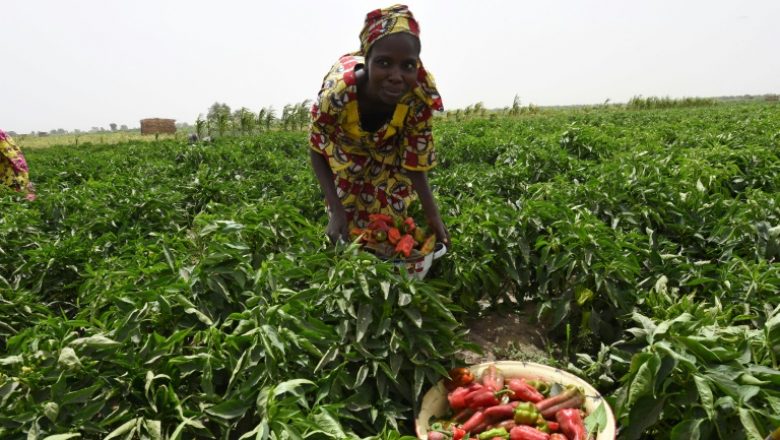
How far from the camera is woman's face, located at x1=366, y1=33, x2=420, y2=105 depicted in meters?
2.19

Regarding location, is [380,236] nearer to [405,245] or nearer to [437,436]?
[405,245]

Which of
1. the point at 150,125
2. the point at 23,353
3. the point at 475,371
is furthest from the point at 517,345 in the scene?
the point at 150,125

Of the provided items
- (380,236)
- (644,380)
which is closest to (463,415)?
(644,380)

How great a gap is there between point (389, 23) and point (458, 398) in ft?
5.58

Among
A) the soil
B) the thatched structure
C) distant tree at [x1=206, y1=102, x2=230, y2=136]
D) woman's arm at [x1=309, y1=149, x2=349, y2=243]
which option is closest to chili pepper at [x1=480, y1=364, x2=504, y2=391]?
the soil

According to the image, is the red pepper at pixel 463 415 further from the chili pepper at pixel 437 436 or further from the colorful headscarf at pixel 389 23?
the colorful headscarf at pixel 389 23

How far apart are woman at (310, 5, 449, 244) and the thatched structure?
38925mm

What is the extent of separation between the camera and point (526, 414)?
1862 mm

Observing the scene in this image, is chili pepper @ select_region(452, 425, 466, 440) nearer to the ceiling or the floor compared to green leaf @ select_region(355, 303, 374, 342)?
nearer to the floor

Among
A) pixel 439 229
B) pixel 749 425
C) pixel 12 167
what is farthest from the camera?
pixel 12 167

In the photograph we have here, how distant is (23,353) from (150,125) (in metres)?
41.3

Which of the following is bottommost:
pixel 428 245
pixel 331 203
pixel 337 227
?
pixel 428 245

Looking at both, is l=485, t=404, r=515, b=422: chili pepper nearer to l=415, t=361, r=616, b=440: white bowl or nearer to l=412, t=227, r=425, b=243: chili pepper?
l=415, t=361, r=616, b=440: white bowl

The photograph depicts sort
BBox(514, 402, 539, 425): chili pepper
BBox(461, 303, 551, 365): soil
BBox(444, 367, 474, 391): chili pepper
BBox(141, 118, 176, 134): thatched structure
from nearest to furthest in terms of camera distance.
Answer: BBox(514, 402, 539, 425): chili pepper, BBox(444, 367, 474, 391): chili pepper, BBox(461, 303, 551, 365): soil, BBox(141, 118, 176, 134): thatched structure
